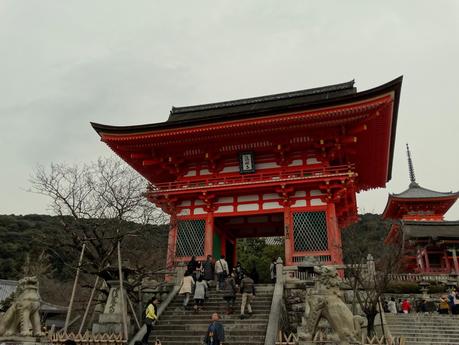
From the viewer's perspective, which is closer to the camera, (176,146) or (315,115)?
(315,115)

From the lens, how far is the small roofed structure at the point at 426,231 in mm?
28631

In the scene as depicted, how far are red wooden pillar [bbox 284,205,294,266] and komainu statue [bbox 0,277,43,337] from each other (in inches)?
385

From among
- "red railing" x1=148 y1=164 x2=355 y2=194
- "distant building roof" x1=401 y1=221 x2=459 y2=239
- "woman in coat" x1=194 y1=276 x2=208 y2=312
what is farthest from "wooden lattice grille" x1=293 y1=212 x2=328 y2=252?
"distant building roof" x1=401 y1=221 x2=459 y2=239

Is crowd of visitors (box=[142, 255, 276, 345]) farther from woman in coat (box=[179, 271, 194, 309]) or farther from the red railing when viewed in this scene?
the red railing

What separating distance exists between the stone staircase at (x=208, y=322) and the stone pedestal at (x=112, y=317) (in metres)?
1.06

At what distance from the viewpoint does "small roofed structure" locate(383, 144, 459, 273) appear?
1127 inches

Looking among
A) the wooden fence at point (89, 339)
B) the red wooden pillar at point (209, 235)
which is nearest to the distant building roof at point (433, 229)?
the red wooden pillar at point (209, 235)

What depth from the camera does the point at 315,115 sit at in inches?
645

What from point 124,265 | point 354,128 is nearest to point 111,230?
point 124,265

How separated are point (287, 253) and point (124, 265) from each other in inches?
270

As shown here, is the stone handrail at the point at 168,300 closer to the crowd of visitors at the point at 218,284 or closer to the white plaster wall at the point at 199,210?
the crowd of visitors at the point at 218,284

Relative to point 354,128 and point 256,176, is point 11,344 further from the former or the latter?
point 354,128

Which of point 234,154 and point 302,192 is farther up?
point 234,154

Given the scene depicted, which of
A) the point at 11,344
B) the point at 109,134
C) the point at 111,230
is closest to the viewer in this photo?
the point at 11,344
